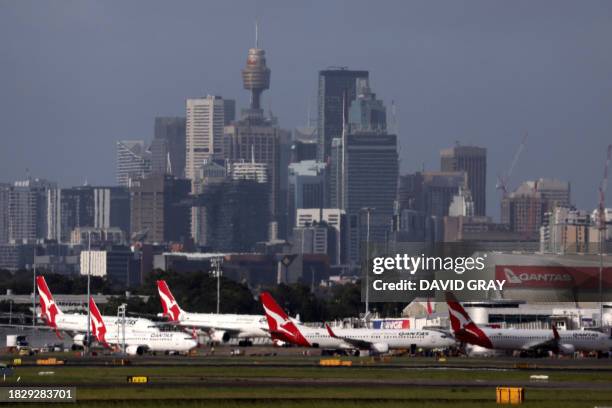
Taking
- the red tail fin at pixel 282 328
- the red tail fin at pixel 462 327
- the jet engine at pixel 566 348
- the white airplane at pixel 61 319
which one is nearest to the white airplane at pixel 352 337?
the red tail fin at pixel 282 328

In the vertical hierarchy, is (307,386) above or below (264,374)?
below

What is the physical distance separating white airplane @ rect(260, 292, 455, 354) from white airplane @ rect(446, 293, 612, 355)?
623 cm

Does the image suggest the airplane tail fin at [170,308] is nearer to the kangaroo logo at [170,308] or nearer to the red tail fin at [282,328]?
the kangaroo logo at [170,308]

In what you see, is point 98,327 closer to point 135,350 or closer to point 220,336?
point 135,350

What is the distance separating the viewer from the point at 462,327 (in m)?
139

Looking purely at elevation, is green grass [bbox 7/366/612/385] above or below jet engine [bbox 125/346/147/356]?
below

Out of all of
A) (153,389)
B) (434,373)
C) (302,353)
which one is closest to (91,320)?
(302,353)

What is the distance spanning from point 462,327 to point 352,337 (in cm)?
1082

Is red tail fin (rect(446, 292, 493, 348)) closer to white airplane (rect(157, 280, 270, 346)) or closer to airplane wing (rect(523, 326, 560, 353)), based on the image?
airplane wing (rect(523, 326, 560, 353))

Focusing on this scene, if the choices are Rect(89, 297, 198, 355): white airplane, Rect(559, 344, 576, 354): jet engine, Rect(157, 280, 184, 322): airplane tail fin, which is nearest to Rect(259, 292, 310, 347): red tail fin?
Rect(89, 297, 198, 355): white airplane

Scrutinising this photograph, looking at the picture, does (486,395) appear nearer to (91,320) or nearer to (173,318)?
(91,320)

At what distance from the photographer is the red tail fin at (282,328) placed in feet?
495

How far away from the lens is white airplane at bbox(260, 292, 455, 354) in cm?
14612

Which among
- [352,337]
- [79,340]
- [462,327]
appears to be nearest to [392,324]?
[79,340]
